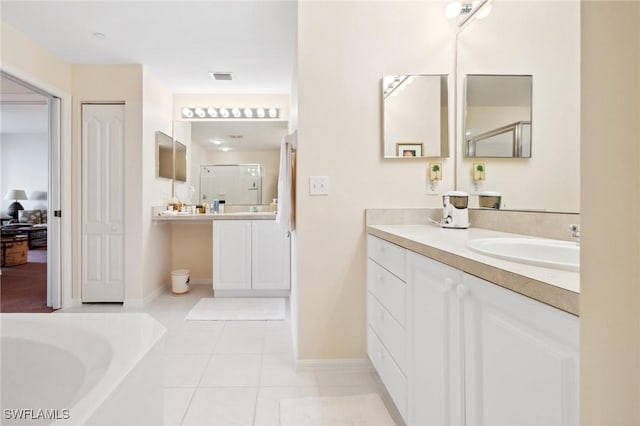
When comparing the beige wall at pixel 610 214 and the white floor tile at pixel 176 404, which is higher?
the beige wall at pixel 610 214

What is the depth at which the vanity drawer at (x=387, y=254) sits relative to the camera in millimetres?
1350

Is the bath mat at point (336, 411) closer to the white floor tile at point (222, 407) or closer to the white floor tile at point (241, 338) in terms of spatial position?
the white floor tile at point (222, 407)

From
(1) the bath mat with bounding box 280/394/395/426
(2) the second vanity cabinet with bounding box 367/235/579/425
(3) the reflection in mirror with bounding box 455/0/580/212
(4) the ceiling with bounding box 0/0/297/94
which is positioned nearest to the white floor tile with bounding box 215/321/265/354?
(1) the bath mat with bounding box 280/394/395/426

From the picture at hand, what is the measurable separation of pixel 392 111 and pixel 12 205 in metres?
7.19

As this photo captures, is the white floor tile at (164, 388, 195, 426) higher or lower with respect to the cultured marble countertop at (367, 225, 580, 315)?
lower

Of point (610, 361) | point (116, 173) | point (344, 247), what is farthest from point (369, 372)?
point (116, 173)

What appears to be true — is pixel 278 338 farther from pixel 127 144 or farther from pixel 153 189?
pixel 127 144

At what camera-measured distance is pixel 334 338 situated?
1.90 metres

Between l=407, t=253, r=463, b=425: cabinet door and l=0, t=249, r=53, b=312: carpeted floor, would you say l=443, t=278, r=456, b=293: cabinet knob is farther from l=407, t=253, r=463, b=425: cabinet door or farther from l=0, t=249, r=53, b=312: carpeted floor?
l=0, t=249, r=53, b=312: carpeted floor

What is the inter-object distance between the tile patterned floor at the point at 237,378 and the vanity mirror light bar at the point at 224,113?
243cm

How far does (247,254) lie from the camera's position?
334cm

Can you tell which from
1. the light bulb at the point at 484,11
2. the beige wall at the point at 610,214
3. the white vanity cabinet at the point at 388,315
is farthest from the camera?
the light bulb at the point at 484,11

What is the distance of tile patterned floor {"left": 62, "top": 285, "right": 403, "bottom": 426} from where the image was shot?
151 centimetres

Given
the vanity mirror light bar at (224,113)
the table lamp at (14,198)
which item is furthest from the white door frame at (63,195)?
the table lamp at (14,198)
